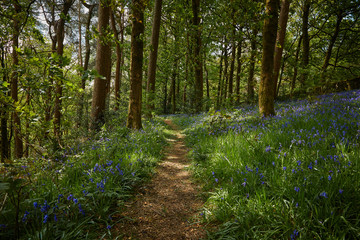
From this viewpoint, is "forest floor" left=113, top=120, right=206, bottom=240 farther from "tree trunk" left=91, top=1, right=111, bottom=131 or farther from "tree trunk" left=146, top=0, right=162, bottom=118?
"tree trunk" left=146, top=0, right=162, bottom=118

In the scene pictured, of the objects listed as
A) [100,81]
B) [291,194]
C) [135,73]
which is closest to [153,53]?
[100,81]

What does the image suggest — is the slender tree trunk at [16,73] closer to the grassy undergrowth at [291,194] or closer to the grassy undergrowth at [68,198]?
the grassy undergrowth at [68,198]

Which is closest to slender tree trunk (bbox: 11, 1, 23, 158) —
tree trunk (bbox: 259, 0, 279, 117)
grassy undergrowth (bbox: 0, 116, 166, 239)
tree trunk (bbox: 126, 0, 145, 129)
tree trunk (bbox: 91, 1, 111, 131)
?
grassy undergrowth (bbox: 0, 116, 166, 239)

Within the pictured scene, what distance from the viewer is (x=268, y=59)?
5.96 m

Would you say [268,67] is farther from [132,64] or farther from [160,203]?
[160,203]

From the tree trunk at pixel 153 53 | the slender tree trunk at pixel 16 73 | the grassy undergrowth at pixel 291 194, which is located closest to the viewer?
the grassy undergrowth at pixel 291 194

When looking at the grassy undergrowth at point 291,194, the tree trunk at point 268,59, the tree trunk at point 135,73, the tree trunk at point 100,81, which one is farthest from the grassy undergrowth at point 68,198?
the tree trunk at point 268,59

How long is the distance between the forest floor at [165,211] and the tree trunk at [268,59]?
156 inches

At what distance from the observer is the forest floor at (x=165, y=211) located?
2312 mm

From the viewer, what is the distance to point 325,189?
2.02 meters

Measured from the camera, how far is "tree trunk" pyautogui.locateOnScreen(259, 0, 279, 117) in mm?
5617

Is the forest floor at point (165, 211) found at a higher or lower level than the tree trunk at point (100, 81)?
lower

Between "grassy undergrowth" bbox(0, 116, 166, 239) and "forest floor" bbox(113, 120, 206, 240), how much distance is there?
0.70ft

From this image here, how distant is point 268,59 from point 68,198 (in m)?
6.55
